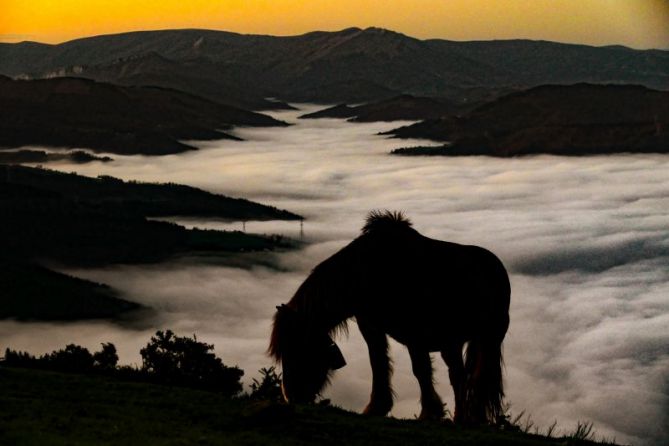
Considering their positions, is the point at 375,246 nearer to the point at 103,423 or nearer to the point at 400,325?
the point at 400,325

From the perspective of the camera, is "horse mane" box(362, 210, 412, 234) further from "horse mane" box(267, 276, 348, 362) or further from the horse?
"horse mane" box(267, 276, 348, 362)

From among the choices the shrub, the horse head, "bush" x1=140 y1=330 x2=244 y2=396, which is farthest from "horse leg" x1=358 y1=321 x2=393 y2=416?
"bush" x1=140 y1=330 x2=244 y2=396

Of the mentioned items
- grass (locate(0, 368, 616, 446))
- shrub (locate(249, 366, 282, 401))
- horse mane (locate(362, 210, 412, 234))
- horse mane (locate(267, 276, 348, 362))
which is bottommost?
grass (locate(0, 368, 616, 446))

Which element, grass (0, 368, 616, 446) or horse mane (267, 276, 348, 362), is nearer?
grass (0, 368, 616, 446)

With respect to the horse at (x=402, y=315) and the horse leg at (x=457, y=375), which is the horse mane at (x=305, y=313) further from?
the horse leg at (x=457, y=375)

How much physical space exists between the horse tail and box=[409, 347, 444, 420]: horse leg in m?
0.70

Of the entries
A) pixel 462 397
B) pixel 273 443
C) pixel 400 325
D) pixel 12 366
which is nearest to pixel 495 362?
pixel 462 397

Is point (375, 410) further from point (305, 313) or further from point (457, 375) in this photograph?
point (305, 313)

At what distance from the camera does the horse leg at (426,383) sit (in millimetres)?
18750

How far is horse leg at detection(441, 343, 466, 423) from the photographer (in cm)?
1898

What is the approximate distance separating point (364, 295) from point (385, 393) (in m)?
2.30

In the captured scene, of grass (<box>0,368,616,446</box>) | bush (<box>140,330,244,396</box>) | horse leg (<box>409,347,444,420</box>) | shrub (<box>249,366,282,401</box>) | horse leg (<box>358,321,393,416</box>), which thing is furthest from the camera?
bush (<box>140,330,244,396</box>)

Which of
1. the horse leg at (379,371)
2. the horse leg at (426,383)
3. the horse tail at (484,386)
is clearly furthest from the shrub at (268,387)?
the horse tail at (484,386)

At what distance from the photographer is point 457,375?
19.0 m
